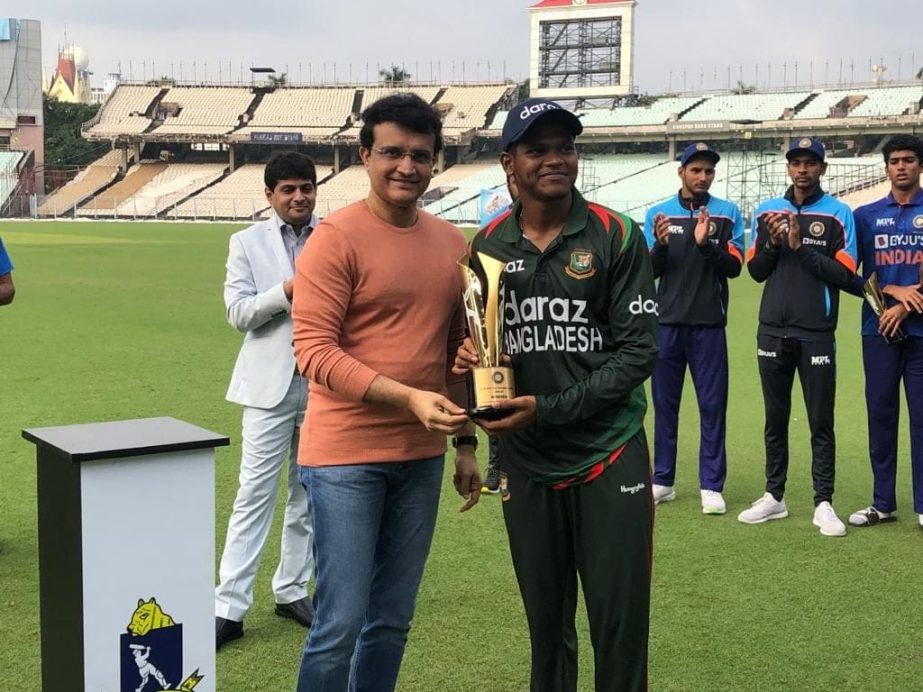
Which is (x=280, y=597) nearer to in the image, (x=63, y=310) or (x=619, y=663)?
(x=619, y=663)

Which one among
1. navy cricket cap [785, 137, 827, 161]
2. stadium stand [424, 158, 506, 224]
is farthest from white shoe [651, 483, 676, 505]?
stadium stand [424, 158, 506, 224]

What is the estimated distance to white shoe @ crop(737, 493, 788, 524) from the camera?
6.12 m

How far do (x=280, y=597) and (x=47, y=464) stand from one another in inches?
75.9

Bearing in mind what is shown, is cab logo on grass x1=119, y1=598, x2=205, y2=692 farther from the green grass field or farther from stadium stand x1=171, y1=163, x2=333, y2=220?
stadium stand x1=171, y1=163, x2=333, y2=220

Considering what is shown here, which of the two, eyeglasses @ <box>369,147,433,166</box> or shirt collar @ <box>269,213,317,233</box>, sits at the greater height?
eyeglasses @ <box>369,147,433,166</box>

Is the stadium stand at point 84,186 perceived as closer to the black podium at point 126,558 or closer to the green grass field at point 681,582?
the green grass field at point 681,582

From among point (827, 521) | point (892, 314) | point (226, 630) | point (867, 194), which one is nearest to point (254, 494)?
point (226, 630)

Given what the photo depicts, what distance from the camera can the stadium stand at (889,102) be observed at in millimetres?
55938

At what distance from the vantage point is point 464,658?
13.7 ft

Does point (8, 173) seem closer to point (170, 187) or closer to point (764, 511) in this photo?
point (170, 187)

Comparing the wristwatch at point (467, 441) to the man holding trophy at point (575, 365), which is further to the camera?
the wristwatch at point (467, 441)

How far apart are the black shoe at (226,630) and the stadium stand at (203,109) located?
71.4 meters

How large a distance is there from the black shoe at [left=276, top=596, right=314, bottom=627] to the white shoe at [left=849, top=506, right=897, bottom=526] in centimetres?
332

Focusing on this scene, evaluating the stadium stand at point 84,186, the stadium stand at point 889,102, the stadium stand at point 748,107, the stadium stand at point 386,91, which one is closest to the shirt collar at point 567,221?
the stadium stand at point 889,102
